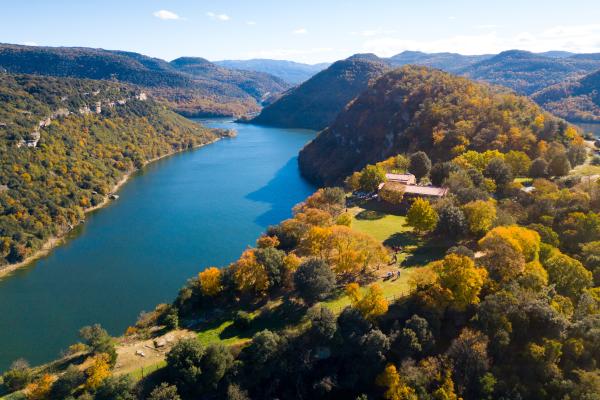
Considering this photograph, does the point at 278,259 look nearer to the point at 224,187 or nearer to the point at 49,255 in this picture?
the point at 49,255

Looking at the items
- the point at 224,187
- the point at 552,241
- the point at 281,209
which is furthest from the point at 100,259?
the point at 552,241

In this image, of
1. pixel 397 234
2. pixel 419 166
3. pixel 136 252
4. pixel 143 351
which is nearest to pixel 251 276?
pixel 143 351

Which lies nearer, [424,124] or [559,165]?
[559,165]

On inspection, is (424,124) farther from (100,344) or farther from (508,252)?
(100,344)

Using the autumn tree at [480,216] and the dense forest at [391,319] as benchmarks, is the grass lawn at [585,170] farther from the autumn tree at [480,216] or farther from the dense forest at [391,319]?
the autumn tree at [480,216]

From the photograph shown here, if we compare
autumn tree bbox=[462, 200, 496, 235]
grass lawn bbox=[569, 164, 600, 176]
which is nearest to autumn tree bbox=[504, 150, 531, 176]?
grass lawn bbox=[569, 164, 600, 176]

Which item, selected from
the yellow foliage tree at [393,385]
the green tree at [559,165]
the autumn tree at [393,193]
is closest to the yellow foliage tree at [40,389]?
the yellow foliage tree at [393,385]
